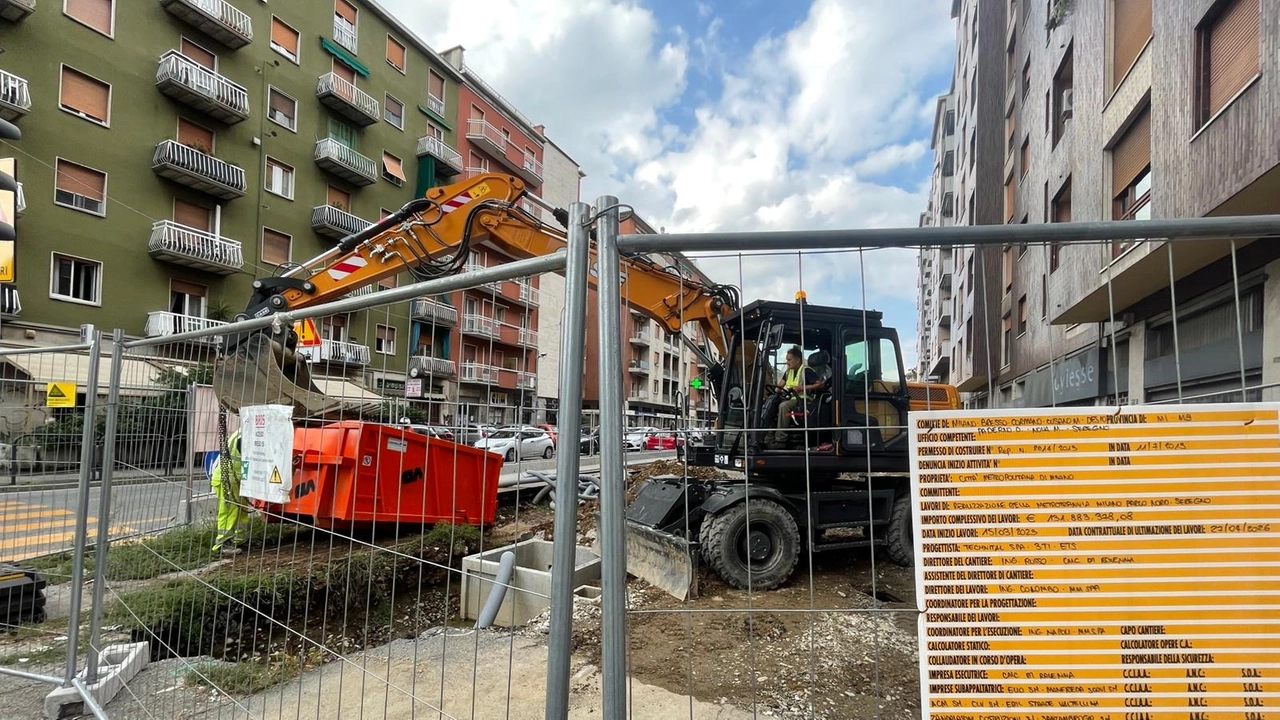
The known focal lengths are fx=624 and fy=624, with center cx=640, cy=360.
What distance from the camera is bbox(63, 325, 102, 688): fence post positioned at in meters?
3.32

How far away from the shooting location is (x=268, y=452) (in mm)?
2451

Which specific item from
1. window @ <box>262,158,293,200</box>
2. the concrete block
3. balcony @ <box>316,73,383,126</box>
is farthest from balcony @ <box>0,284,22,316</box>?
the concrete block

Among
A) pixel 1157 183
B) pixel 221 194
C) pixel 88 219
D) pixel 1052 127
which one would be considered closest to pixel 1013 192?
pixel 1052 127

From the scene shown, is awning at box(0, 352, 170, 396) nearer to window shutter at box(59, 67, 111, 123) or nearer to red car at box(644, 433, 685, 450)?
red car at box(644, 433, 685, 450)

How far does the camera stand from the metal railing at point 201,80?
1984cm

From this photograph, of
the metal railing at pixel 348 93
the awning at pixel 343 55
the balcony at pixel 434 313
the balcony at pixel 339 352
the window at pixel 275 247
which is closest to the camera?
the balcony at pixel 434 313

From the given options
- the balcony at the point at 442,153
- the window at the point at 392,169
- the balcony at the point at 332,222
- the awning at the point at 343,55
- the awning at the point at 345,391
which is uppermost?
the awning at the point at 343,55

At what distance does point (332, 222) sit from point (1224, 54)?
2621cm

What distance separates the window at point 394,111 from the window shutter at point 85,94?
11781 millimetres

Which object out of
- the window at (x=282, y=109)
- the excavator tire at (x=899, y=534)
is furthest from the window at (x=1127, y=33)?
the window at (x=282, y=109)

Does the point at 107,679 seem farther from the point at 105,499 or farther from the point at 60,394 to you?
the point at 60,394

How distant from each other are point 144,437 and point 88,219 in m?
20.6

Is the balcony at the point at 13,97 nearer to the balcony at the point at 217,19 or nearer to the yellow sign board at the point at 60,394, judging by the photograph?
the balcony at the point at 217,19

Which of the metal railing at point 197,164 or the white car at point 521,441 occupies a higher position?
the metal railing at point 197,164
